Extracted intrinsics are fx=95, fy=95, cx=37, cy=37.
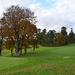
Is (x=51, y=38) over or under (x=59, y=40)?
over

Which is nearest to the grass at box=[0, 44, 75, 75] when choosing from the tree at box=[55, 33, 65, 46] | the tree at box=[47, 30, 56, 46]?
the tree at box=[55, 33, 65, 46]

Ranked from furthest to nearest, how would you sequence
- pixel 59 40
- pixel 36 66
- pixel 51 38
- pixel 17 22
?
pixel 51 38
pixel 59 40
pixel 17 22
pixel 36 66

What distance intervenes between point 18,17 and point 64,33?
87845 millimetres

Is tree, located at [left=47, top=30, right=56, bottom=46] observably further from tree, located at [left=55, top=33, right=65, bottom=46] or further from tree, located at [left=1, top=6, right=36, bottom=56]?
tree, located at [left=1, top=6, right=36, bottom=56]

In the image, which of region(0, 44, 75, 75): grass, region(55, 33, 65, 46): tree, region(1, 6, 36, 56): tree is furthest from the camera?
region(55, 33, 65, 46): tree

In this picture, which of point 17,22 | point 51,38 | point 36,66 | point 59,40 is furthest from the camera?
point 51,38

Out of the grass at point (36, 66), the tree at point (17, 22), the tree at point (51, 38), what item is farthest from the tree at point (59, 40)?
the grass at point (36, 66)

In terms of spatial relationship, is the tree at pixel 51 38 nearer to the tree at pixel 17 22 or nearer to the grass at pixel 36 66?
the tree at pixel 17 22

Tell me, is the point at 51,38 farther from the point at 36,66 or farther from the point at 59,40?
the point at 36,66

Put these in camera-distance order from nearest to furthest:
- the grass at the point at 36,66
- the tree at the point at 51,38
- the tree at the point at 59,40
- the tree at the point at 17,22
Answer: the grass at the point at 36,66 → the tree at the point at 17,22 → the tree at the point at 59,40 → the tree at the point at 51,38

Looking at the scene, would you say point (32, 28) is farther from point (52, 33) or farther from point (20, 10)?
point (52, 33)

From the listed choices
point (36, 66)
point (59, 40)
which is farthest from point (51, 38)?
point (36, 66)

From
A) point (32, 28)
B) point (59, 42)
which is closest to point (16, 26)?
point (32, 28)

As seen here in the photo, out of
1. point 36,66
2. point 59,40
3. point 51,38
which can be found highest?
point 51,38
